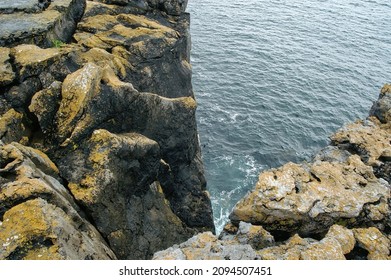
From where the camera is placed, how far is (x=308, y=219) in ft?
63.3

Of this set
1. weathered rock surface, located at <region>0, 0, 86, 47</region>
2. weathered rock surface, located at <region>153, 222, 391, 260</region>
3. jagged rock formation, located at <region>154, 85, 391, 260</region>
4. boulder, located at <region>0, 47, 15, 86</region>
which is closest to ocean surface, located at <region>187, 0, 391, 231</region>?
jagged rock formation, located at <region>154, 85, 391, 260</region>

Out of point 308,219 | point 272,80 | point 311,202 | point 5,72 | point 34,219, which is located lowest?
point 272,80

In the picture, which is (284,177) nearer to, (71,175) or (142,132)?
(142,132)

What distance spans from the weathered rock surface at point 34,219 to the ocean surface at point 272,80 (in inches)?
1138

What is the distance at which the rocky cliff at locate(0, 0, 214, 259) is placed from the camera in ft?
52.5

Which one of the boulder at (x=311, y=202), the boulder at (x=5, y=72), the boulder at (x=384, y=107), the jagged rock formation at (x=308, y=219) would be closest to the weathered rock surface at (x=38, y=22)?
the boulder at (x=5, y=72)

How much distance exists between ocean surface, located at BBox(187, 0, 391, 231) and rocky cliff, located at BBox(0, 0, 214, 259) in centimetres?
1962

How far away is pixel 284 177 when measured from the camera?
2150 cm

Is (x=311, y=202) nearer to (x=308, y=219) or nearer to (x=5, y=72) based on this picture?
(x=308, y=219)

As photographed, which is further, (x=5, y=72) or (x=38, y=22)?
(x=38, y=22)

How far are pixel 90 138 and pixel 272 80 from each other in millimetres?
56429

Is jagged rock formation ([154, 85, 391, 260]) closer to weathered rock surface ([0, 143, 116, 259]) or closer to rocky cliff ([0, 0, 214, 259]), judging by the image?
weathered rock surface ([0, 143, 116, 259])

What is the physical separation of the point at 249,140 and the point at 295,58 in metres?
34.3

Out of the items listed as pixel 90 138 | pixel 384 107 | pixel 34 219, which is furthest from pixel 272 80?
pixel 34 219
